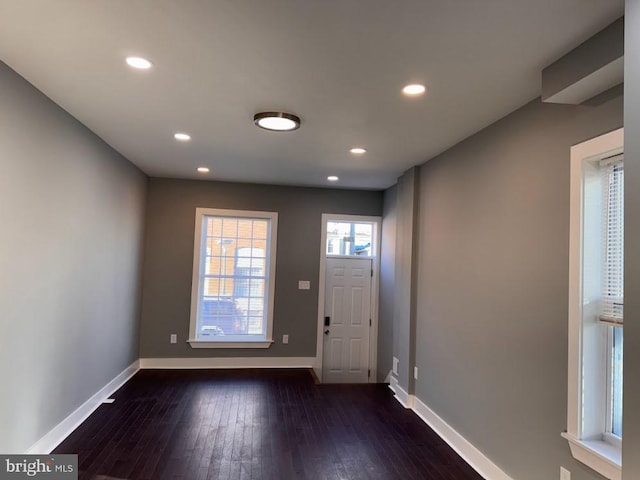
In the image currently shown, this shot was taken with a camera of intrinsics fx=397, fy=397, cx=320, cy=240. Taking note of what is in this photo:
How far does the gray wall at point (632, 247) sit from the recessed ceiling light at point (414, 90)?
1.14 meters

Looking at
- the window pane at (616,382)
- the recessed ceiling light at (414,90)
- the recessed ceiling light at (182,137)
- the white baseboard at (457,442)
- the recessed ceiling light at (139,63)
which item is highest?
the recessed ceiling light at (182,137)

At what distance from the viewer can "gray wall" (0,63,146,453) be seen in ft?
8.06

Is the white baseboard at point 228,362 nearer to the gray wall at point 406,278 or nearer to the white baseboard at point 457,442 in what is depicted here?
the gray wall at point 406,278

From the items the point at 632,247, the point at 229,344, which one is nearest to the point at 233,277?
the point at 229,344

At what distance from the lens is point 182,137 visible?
3660mm

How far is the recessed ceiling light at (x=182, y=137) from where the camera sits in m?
3.57

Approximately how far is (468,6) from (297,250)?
14.9ft

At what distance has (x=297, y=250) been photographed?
5930 mm

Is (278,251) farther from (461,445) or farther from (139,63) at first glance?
→ (139,63)

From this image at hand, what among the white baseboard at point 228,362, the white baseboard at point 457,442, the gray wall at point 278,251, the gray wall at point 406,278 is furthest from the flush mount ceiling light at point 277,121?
the white baseboard at point 228,362

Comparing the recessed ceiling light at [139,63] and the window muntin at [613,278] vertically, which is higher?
the recessed ceiling light at [139,63]

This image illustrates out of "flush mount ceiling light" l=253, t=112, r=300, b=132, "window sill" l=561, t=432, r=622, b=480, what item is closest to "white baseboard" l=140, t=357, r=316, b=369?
"flush mount ceiling light" l=253, t=112, r=300, b=132

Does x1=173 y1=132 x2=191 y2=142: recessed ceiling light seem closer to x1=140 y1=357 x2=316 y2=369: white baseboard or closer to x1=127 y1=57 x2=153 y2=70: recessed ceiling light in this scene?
x1=127 y1=57 x2=153 y2=70: recessed ceiling light

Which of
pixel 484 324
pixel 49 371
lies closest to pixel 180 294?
pixel 49 371
